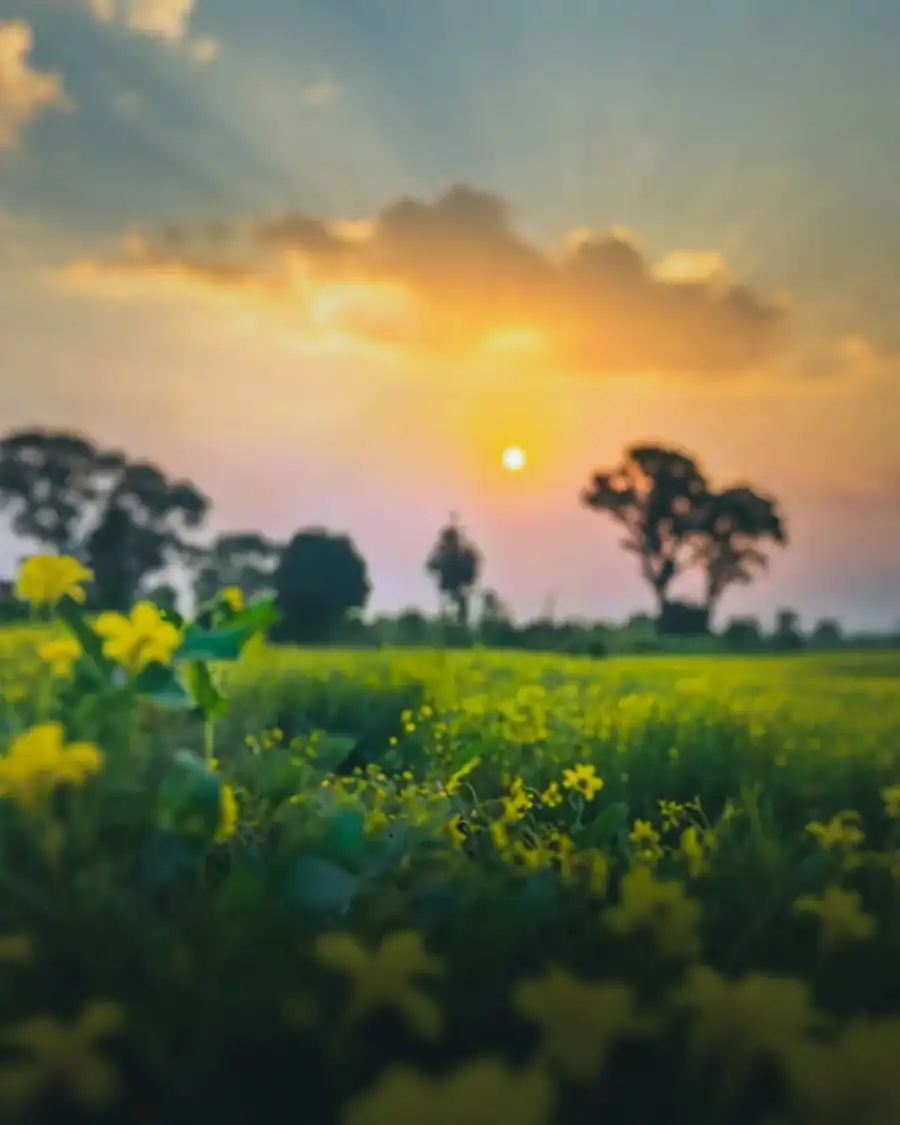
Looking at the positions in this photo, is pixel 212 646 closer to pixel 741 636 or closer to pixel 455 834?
pixel 455 834

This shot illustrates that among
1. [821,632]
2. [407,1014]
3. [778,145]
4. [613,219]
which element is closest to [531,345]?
[613,219]

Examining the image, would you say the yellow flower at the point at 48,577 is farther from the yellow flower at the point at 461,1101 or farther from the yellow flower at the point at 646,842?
the yellow flower at the point at 461,1101

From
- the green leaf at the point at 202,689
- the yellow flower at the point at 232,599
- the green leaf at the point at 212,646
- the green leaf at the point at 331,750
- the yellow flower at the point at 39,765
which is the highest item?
the yellow flower at the point at 232,599

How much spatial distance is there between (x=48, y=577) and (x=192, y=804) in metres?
0.90

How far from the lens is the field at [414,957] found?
594 mm

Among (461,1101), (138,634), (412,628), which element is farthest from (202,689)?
(412,628)

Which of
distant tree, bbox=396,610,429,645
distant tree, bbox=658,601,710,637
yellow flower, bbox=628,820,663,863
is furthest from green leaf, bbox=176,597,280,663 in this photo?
distant tree, bbox=396,610,429,645

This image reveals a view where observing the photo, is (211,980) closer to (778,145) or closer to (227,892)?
(227,892)

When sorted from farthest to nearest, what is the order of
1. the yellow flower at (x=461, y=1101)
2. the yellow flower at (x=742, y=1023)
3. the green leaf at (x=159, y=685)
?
the green leaf at (x=159, y=685), the yellow flower at (x=742, y=1023), the yellow flower at (x=461, y=1101)

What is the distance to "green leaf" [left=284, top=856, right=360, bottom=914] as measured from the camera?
2.99ft

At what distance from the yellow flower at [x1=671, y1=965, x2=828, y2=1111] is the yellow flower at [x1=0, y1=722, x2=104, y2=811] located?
1.64 ft

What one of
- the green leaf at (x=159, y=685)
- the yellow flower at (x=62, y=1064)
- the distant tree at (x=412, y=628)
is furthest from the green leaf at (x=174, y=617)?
the distant tree at (x=412, y=628)

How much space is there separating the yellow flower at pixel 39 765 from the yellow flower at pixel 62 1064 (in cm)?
32

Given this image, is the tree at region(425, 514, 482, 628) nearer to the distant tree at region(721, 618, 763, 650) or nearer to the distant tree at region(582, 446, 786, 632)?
the distant tree at region(582, 446, 786, 632)
